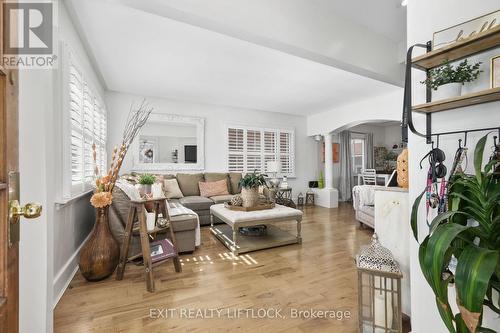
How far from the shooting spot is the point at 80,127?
2436mm

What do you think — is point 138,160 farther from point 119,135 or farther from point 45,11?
point 45,11

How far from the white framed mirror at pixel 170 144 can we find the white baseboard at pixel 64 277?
2.58 m

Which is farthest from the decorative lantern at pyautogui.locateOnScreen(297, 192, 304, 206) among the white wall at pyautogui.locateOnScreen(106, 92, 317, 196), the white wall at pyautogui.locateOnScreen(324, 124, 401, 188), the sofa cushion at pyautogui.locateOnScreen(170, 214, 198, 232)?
the sofa cushion at pyautogui.locateOnScreen(170, 214, 198, 232)

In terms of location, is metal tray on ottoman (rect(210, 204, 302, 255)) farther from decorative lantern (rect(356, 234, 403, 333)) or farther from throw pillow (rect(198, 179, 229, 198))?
decorative lantern (rect(356, 234, 403, 333))

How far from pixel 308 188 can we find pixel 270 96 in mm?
3070

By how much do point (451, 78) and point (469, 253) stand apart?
0.86m

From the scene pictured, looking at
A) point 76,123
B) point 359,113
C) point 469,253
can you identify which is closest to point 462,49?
point 469,253

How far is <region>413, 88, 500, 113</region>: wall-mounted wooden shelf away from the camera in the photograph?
3.15 ft

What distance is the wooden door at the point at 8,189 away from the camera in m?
0.54

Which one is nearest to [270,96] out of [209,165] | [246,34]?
[209,165]

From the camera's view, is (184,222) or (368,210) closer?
(184,222)

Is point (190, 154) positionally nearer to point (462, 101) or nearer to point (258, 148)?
point (258, 148)

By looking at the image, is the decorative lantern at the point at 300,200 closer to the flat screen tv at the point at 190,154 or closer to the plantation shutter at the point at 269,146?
the plantation shutter at the point at 269,146

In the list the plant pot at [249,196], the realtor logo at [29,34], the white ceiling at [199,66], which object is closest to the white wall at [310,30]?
the white ceiling at [199,66]
